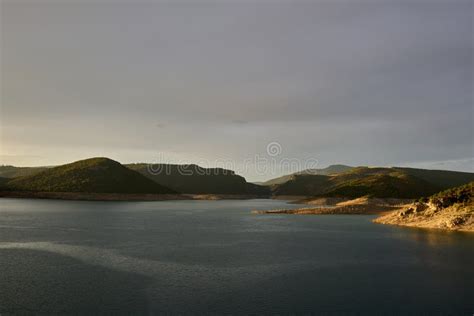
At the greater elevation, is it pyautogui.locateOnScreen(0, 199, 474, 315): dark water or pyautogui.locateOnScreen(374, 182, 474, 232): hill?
pyautogui.locateOnScreen(374, 182, 474, 232): hill

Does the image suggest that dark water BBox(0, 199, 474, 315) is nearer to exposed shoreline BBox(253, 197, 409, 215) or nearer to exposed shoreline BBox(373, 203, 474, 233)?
exposed shoreline BBox(373, 203, 474, 233)

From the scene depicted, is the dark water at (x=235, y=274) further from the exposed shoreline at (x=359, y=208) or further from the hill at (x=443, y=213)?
the exposed shoreline at (x=359, y=208)

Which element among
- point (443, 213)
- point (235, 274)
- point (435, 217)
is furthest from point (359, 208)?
point (235, 274)

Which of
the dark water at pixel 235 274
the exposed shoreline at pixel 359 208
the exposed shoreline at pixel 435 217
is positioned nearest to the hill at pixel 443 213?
the exposed shoreline at pixel 435 217

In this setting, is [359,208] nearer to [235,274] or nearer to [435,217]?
[435,217]

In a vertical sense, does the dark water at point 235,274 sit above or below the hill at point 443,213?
below

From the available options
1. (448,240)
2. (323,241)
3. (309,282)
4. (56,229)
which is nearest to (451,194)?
(448,240)

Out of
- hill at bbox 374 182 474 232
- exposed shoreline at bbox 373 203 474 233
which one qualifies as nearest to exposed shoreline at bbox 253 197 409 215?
exposed shoreline at bbox 373 203 474 233

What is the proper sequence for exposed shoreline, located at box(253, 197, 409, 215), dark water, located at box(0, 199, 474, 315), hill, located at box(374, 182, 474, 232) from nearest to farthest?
dark water, located at box(0, 199, 474, 315) → hill, located at box(374, 182, 474, 232) → exposed shoreline, located at box(253, 197, 409, 215)
